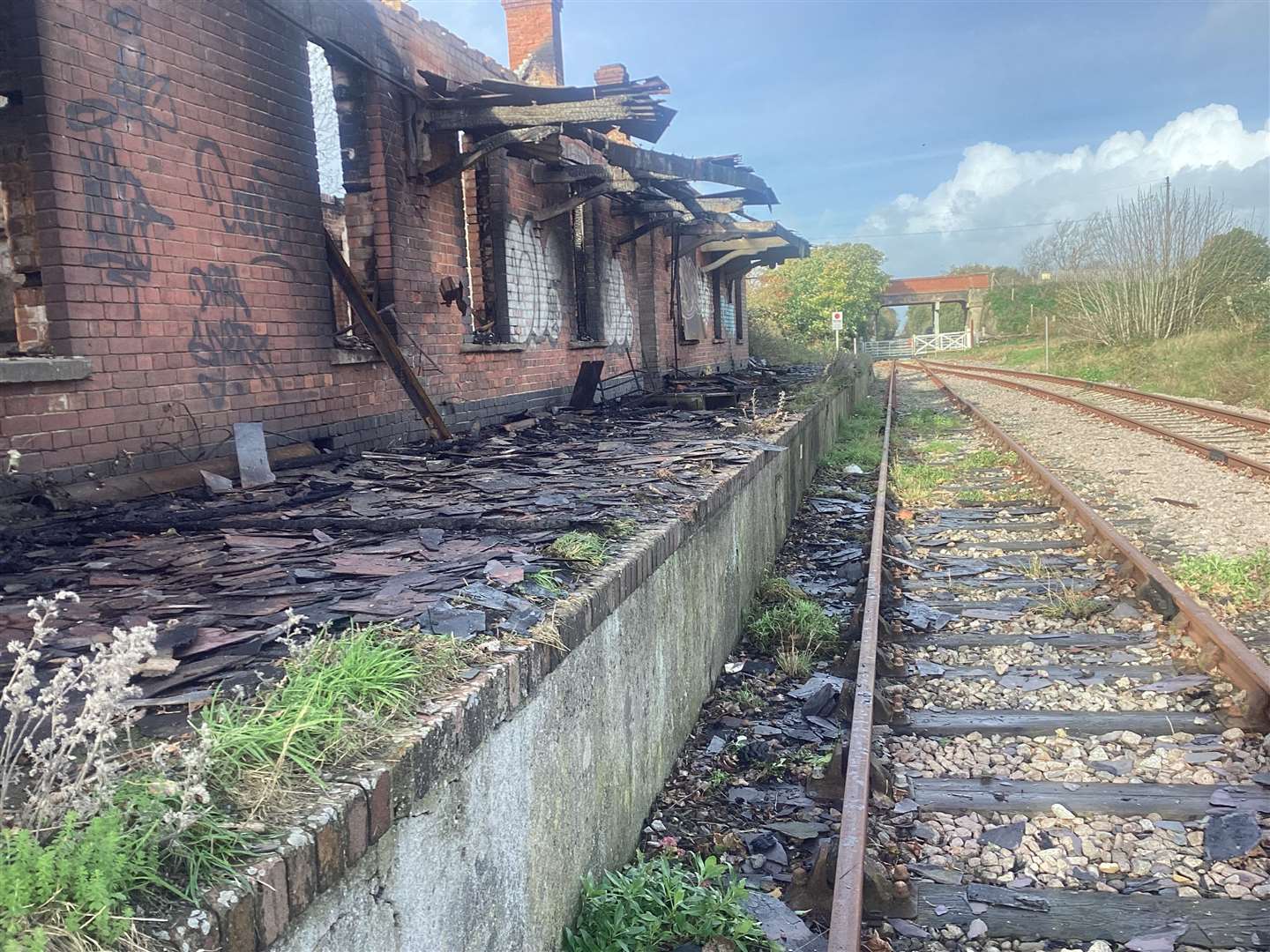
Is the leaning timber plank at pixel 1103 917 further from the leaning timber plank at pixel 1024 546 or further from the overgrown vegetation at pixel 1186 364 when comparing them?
the overgrown vegetation at pixel 1186 364

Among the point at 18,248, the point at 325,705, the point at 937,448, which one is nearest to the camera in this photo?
the point at 325,705

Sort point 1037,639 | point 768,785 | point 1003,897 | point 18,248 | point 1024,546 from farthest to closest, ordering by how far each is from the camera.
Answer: point 1024,546 < point 1037,639 < point 18,248 < point 768,785 < point 1003,897

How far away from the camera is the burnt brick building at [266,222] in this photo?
505cm

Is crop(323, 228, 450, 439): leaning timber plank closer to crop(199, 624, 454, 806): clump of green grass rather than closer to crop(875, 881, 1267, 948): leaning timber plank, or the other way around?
crop(199, 624, 454, 806): clump of green grass

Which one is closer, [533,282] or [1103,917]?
[1103,917]

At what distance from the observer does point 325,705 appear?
2.19m

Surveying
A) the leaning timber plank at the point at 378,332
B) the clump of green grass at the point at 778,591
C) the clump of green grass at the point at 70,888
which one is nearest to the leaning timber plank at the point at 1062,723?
the clump of green grass at the point at 778,591

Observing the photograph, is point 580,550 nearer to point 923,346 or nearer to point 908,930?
point 908,930

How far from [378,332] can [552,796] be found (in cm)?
575

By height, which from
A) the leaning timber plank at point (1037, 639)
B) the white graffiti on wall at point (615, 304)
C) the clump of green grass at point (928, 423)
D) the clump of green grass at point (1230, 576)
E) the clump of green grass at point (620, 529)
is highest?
the white graffiti on wall at point (615, 304)

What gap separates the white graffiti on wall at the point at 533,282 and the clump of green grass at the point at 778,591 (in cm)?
522

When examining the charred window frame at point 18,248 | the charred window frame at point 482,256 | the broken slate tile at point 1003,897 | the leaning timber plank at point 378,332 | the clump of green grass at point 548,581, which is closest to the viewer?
the broken slate tile at point 1003,897

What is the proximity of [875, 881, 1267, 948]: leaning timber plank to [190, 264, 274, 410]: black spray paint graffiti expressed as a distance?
5.24 metres

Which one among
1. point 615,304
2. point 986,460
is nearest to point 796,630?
point 986,460
